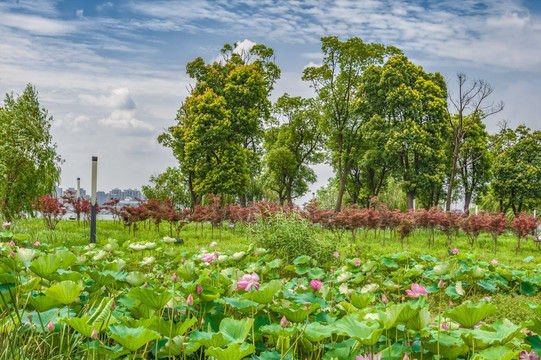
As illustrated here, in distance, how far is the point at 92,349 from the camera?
1.92 meters

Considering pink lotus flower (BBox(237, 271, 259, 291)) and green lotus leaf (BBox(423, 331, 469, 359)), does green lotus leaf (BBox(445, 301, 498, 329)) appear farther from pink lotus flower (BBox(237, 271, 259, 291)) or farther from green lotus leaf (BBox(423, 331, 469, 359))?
pink lotus flower (BBox(237, 271, 259, 291))

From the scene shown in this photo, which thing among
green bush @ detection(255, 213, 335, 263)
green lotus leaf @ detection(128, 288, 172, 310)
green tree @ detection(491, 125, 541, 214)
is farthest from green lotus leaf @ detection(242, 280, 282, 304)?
green tree @ detection(491, 125, 541, 214)

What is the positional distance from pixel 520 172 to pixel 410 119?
30.8ft

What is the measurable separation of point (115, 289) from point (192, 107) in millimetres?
17903

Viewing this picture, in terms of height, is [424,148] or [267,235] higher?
[424,148]

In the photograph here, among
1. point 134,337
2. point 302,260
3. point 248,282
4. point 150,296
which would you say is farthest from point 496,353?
point 302,260

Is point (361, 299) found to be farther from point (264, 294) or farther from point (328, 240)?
point (328, 240)

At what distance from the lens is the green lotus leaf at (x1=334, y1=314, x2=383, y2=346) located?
153cm

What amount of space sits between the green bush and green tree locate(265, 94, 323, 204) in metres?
16.9

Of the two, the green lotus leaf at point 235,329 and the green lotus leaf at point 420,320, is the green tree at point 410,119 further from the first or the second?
the green lotus leaf at point 235,329

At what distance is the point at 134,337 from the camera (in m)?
1.54

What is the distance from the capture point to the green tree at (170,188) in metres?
25.6

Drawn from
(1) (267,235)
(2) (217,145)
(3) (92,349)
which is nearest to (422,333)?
(3) (92,349)

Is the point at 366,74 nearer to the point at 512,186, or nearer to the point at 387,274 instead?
the point at 512,186
